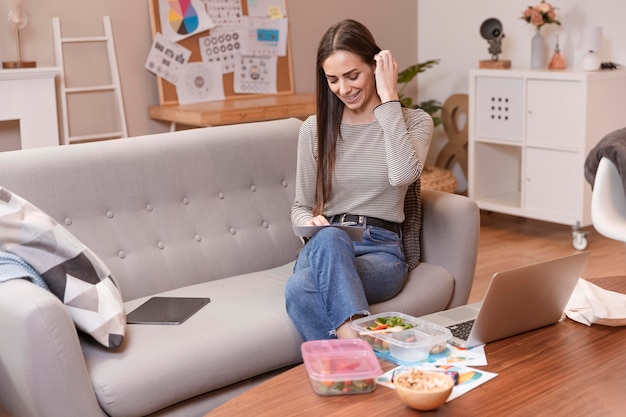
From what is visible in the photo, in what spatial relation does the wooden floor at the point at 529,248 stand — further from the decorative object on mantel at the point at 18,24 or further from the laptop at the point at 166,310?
the decorative object on mantel at the point at 18,24

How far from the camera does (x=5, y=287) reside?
1.93m

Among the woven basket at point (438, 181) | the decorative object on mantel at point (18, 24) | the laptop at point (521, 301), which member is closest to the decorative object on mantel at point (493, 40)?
the woven basket at point (438, 181)

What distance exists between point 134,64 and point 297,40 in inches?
41.9

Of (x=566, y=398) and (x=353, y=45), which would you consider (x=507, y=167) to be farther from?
(x=566, y=398)

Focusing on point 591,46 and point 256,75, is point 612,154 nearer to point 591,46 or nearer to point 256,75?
point 591,46

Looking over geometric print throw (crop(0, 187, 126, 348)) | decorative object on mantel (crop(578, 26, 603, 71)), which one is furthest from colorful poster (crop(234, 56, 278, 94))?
geometric print throw (crop(0, 187, 126, 348))

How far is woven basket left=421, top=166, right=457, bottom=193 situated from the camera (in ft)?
15.2

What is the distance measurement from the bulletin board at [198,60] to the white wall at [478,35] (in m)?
1.09

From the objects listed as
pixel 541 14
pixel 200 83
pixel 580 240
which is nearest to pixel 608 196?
pixel 580 240

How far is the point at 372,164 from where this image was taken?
2.52 meters

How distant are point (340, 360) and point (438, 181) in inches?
122

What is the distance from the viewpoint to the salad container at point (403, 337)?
177 centimetres

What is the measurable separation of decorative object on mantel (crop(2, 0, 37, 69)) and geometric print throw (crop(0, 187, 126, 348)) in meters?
2.03

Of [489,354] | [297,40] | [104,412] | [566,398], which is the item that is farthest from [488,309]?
[297,40]
